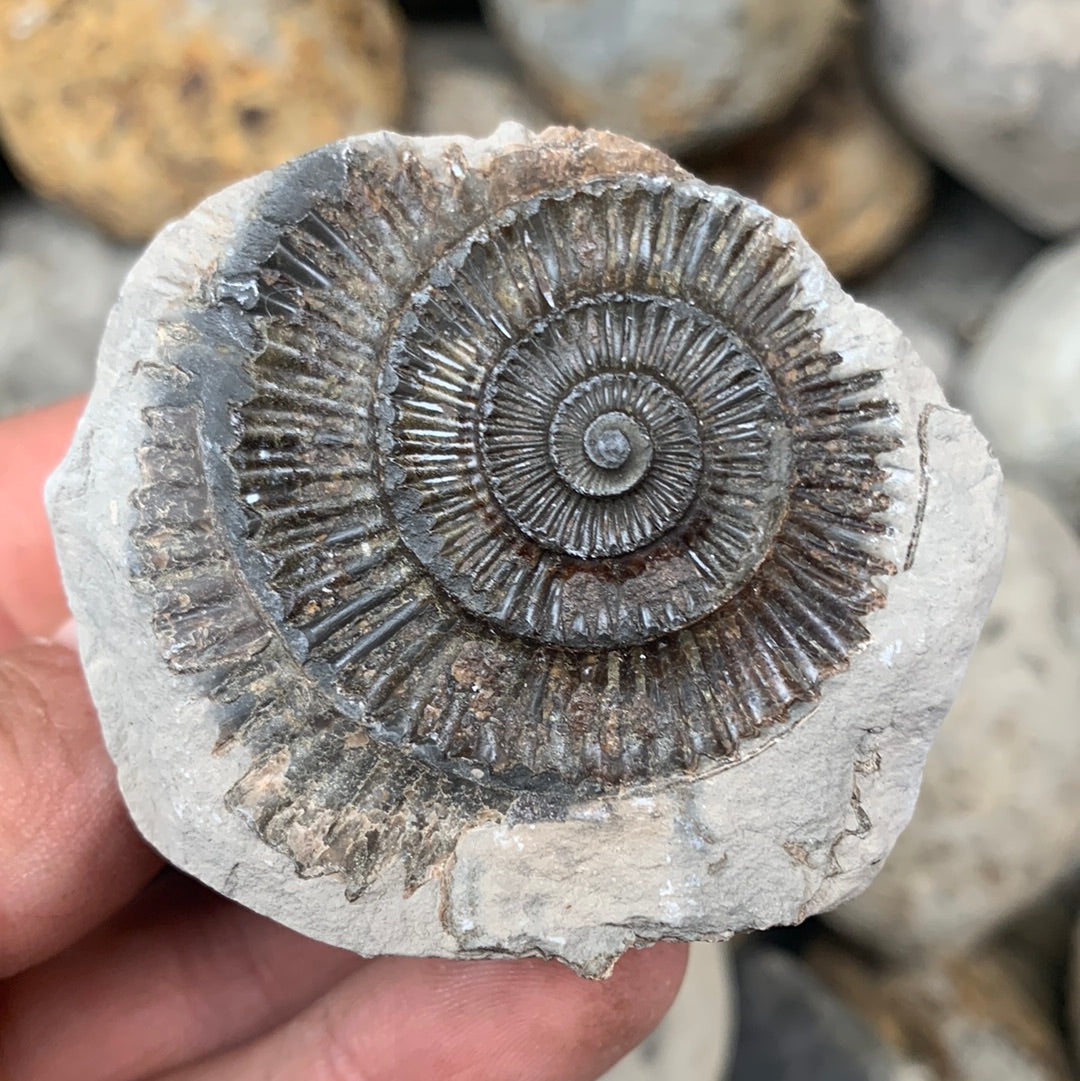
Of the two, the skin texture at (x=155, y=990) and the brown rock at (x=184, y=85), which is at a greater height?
the brown rock at (x=184, y=85)

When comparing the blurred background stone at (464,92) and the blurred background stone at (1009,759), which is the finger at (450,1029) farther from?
the blurred background stone at (464,92)

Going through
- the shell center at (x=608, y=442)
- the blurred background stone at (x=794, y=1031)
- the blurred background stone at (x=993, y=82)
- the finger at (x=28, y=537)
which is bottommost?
the blurred background stone at (x=794, y=1031)

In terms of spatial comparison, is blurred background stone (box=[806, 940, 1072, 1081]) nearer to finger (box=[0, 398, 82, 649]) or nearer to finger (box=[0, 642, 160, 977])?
finger (box=[0, 642, 160, 977])

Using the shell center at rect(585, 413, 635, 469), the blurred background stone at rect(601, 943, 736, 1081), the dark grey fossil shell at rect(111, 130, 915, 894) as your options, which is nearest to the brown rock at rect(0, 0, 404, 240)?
the dark grey fossil shell at rect(111, 130, 915, 894)

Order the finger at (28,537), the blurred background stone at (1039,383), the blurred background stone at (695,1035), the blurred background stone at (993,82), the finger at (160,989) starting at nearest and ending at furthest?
the finger at (160,989) < the finger at (28,537) < the blurred background stone at (695,1035) < the blurred background stone at (993,82) < the blurred background stone at (1039,383)

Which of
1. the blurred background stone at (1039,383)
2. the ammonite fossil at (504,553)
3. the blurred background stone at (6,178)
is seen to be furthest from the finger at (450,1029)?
the blurred background stone at (6,178)

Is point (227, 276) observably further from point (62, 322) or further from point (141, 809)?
point (62, 322)

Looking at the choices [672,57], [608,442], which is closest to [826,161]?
[672,57]

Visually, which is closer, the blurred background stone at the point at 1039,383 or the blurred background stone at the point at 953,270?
the blurred background stone at the point at 1039,383
